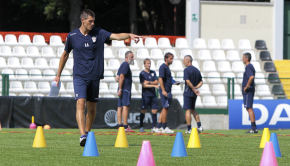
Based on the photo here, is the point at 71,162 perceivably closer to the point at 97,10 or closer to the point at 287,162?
the point at 287,162

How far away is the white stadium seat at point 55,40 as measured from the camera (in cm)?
2538

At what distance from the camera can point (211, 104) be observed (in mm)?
23219

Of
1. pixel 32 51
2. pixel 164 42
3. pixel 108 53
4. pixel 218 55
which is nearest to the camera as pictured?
pixel 32 51

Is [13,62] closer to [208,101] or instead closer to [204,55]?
[208,101]

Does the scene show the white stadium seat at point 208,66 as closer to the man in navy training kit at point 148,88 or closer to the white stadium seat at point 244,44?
the white stadium seat at point 244,44

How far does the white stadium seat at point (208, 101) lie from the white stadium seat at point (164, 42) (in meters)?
3.44

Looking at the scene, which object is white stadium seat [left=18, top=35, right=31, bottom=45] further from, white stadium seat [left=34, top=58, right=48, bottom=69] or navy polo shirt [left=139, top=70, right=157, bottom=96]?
navy polo shirt [left=139, top=70, right=157, bottom=96]

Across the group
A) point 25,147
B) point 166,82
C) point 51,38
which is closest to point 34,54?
point 51,38

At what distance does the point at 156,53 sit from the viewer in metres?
25.3

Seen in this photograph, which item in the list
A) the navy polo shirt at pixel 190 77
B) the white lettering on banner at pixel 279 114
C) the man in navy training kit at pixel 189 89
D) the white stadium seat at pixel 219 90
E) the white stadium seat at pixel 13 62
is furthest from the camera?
the white stadium seat at pixel 13 62

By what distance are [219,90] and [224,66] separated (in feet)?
9.72

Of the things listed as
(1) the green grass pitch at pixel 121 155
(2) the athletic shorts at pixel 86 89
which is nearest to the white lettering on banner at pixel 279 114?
(1) the green grass pitch at pixel 121 155

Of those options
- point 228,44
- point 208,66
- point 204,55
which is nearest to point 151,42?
point 204,55

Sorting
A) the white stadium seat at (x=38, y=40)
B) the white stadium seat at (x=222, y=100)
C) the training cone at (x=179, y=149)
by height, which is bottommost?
the white stadium seat at (x=222, y=100)
